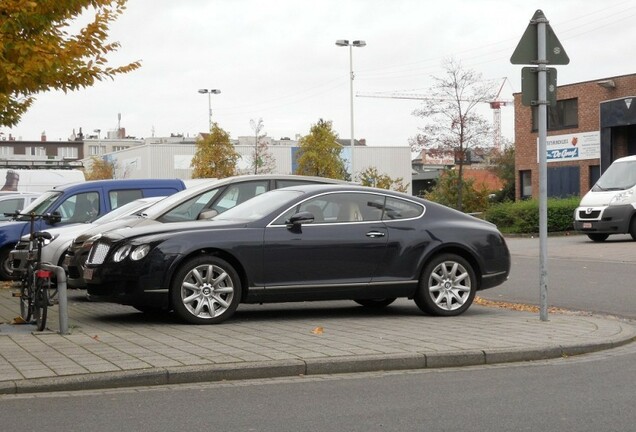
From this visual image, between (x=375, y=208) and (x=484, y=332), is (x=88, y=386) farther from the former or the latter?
(x=375, y=208)

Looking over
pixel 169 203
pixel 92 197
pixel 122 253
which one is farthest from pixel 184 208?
pixel 92 197

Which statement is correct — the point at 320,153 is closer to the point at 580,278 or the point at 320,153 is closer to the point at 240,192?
the point at 580,278

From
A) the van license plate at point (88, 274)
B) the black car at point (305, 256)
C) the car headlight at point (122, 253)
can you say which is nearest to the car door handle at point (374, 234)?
the black car at point (305, 256)

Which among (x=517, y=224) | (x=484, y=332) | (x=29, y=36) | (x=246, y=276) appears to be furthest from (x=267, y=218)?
(x=517, y=224)

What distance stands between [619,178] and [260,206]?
19164 mm

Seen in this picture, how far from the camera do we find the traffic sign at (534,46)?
11211 mm

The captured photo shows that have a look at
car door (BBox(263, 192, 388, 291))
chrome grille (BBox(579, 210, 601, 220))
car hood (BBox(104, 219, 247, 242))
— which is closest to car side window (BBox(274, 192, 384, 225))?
car door (BBox(263, 192, 388, 291))

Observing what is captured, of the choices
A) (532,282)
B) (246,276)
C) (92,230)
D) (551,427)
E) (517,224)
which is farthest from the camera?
(517,224)

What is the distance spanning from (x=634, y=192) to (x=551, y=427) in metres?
22.7

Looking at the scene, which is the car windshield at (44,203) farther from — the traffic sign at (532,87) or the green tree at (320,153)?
the green tree at (320,153)

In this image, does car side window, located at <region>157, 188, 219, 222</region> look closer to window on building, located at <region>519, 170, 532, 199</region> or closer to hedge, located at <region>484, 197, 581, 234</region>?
hedge, located at <region>484, 197, 581, 234</region>

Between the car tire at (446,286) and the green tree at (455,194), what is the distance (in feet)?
120

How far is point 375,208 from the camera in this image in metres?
11.9

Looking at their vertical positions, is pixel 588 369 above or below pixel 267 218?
below
